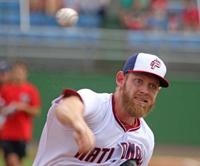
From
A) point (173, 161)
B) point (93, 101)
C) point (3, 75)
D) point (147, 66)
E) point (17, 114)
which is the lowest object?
point (173, 161)

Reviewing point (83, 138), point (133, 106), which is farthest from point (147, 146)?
point (83, 138)

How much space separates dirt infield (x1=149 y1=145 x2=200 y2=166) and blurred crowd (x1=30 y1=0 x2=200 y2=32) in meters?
3.28

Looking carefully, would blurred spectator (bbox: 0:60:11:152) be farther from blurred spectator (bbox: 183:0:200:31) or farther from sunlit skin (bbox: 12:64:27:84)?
blurred spectator (bbox: 183:0:200:31)

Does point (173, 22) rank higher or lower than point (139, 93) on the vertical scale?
lower

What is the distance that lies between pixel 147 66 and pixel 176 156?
12.5 metres

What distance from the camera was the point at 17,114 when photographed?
12.8m

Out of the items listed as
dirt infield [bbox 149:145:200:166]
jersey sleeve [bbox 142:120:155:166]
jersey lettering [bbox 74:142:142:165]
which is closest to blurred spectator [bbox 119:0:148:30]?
dirt infield [bbox 149:145:200:166]

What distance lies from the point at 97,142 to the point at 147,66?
646 millimetres

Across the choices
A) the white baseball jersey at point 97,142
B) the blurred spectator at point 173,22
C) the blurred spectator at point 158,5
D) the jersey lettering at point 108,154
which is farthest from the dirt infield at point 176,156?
the white baseball jersey at point 97,142

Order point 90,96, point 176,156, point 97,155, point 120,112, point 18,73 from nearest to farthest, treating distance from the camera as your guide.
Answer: point 90,96
point 97,155
point 120,112
point 18,73
point 176,156

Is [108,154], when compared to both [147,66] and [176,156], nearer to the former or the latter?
[147,66]

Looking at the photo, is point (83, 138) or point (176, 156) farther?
point (176, 156)

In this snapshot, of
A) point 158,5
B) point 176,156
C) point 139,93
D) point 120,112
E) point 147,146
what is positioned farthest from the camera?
point 158,5

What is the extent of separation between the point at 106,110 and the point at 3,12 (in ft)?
50.2
